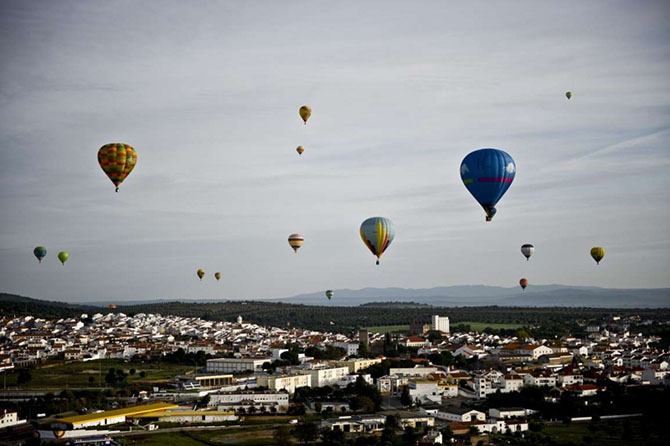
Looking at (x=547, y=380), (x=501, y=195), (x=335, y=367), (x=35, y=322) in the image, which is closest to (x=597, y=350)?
(x=547, y=380)

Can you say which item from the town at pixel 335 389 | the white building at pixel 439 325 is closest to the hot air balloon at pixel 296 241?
the town at pixel 335 389

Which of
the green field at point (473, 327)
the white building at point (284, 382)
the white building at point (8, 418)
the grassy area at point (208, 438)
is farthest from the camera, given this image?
the green field at point (473, 327)

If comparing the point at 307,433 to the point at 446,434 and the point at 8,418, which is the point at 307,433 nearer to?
the point at 446,434

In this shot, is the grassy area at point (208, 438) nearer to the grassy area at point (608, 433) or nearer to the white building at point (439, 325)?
the grassy area at point (608, 433)

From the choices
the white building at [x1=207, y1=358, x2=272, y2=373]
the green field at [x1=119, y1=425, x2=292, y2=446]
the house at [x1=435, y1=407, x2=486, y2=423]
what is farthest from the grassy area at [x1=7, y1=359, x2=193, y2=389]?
the house at [x1=435, y1=407, x2=486, y2=423]

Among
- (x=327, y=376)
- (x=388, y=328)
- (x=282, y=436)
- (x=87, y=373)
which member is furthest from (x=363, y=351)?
(x=388, y=328)

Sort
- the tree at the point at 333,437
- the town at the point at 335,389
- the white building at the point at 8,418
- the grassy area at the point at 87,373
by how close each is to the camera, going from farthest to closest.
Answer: the grassy area at the point at 87,373
the white building at the point at 8,418
the town at the point at 335,389
the tree at the point at 333,437
